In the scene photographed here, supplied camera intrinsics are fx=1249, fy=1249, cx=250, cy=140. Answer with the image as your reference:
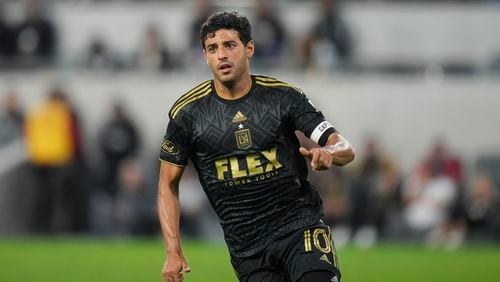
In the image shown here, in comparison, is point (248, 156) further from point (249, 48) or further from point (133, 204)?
point (133, 204)

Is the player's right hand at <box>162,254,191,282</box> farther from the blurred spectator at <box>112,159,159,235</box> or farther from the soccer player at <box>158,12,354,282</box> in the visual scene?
the blurred spectator at <box>112,159,159,235</box>

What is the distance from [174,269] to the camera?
7.79 meters

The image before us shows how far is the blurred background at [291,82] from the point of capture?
1991cm

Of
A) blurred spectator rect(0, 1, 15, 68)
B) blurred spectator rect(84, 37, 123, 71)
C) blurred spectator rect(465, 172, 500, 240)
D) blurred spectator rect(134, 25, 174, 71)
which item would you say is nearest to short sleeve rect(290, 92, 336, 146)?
blurred spectator rect(465, 172, 500, 240)

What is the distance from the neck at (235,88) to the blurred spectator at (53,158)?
493 inches

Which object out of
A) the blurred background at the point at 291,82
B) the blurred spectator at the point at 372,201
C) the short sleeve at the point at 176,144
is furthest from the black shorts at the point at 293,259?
the blurred spectator at the point at 372,201

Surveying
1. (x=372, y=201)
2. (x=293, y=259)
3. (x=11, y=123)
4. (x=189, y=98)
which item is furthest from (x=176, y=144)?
(x=11, y=123)

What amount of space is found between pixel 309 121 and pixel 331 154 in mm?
605

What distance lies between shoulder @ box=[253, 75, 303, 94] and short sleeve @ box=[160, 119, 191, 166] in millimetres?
582

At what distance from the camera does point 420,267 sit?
52.2 feet

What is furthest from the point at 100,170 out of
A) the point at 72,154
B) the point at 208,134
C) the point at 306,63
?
the point at 208,134

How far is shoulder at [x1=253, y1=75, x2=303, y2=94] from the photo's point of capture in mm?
7898

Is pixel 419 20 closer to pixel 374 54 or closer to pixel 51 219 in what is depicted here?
pixel 374 54

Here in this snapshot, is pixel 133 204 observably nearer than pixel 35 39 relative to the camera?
Yes
